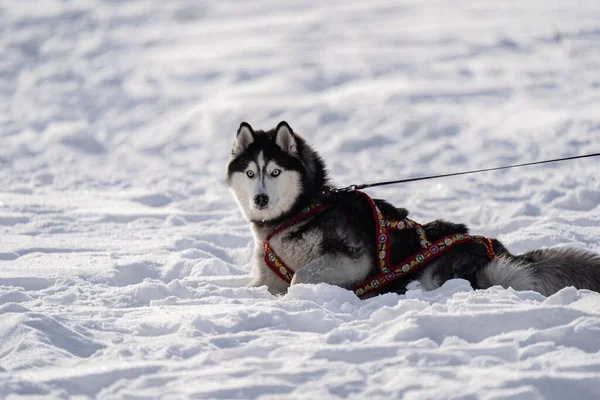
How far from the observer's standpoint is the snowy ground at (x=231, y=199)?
263cm

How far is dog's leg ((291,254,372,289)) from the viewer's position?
3.78m

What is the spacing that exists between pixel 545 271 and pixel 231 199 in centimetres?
471

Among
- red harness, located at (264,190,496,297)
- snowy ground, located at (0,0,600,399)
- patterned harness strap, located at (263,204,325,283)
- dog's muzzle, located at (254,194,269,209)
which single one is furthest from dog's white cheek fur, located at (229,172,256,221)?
red harness, located at (264,190,496,297)

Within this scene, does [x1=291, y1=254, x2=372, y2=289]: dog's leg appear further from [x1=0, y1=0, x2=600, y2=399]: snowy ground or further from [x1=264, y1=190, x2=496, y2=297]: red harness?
[x1=0, y1=0, x2=600, y2=399]: snowy ground

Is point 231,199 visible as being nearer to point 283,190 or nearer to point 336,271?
point 283,190

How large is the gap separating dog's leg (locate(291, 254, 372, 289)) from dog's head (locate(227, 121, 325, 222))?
412mm

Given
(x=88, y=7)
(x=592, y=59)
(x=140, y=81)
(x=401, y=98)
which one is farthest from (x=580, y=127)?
(x=88, y=7)

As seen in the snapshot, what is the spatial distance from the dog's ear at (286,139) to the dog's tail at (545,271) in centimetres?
132

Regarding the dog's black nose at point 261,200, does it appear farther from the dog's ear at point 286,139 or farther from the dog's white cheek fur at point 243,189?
the dog's ear at point 286,139

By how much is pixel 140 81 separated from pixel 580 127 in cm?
874

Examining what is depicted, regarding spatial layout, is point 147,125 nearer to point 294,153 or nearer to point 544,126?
point 544,126

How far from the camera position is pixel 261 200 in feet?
12.9

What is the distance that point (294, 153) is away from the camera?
415cm

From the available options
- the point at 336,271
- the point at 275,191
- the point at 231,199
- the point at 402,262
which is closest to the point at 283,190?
the point at 275,191
